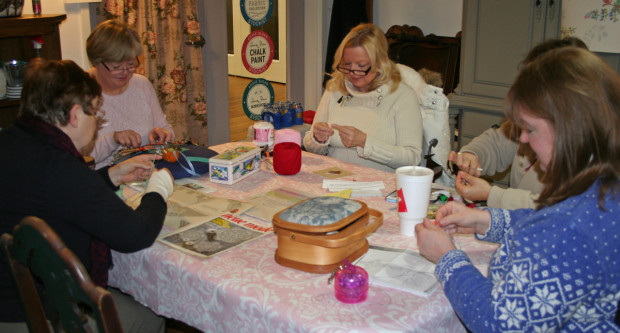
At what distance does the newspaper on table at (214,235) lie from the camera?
1539 millimetres

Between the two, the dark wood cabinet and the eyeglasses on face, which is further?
the dark wood cabinet

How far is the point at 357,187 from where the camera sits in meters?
2.04

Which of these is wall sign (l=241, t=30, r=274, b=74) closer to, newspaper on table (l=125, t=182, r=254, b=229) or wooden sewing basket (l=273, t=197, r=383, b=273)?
newspaper on table (l=125, t=182, r=254, b=229)

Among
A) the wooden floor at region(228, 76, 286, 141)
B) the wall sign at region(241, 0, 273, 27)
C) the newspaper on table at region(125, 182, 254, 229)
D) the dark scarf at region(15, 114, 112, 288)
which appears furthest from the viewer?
the wooden floor at region(228, 76, 286, 141)

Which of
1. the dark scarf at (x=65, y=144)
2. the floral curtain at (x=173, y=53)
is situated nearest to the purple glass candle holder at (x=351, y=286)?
the dark scarf at (x=65, y=144)

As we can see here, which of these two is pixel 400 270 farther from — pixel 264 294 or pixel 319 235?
pixel 264 294

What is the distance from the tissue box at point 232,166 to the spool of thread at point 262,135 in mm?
227

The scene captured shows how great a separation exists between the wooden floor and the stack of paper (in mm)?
2830

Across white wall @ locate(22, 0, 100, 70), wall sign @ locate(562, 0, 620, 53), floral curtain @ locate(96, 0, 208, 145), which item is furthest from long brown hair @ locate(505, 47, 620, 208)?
floral curtain @ locate(96, 0, 208, 145)

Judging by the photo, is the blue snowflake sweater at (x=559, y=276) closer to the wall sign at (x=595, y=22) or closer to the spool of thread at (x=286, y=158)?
the spool of thread at (x=286, y=158)

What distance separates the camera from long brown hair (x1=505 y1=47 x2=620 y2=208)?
106cm

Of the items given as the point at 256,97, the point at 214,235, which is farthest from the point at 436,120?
the point at 256,97

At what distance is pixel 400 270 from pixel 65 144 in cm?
97

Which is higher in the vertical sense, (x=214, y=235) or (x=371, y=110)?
(x=371, y=110)
